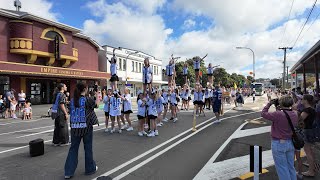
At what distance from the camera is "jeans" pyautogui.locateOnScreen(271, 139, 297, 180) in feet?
13.8

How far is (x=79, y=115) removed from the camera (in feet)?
17.6

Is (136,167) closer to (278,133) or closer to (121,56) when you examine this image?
(278,133)

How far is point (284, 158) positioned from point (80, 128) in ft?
12.6

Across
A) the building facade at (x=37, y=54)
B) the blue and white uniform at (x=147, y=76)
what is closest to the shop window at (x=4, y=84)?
the building facade at (x=37, y=54)

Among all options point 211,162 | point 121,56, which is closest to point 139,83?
point 121,56

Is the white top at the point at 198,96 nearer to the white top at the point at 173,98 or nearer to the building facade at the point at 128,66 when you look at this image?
the white top at the point at 173,98

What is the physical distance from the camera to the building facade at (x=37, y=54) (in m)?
22.9

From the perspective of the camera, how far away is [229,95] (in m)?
26.6

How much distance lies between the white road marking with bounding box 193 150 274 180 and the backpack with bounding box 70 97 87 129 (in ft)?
8.50

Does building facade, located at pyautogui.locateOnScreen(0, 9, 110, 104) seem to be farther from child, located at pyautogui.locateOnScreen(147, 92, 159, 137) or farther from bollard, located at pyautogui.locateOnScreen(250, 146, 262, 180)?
bollard, located at pyautogui.locateOnScreen(250, 146, 262, 180)

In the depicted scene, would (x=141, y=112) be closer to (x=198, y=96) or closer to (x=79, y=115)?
(x=79, y=115)

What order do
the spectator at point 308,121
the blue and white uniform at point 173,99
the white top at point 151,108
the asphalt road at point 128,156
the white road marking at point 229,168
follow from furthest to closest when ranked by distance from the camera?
the blue and white uniform at point 173,99
the white top at point 151,108
the asphalt road at point 128,156
the white road marking at point 229,168
the spectator at point 308,121

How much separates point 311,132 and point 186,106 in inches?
640

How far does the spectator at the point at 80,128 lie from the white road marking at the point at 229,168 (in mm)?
2319
